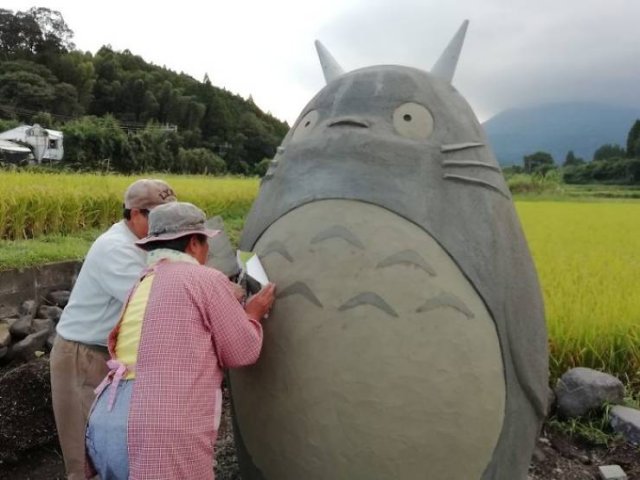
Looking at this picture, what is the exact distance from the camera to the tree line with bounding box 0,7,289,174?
35969mm

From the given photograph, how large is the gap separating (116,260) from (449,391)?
1.32m

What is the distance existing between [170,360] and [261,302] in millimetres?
372

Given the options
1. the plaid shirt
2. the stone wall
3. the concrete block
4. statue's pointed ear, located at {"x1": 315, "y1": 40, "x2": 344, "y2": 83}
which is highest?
statue's pointed ear, located at {"x1": 315, "y1": 40, "x2": 344, "y2": 83}

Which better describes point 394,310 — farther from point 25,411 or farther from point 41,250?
point 41,250

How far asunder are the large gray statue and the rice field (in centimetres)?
220

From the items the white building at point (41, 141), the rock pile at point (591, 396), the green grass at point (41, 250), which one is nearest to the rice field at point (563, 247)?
the green grass at point (41, 250)

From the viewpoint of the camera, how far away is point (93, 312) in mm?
2631

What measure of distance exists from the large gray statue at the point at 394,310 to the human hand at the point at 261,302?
0.04 metres

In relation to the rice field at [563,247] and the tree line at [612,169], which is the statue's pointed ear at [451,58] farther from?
the tree line at [612,169]

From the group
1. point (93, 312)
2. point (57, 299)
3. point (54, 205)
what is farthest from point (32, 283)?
point (93, 312)

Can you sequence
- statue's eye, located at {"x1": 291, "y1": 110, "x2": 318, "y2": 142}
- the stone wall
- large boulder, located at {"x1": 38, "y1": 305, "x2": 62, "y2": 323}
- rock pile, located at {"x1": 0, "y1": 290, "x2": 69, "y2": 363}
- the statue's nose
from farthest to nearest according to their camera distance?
large boulder, located at {"x1": 38, "y1": 305, "x2": 62, "y2": 323} → the stone wall → rock pile, located at {"x1": 0, "y1": 290, "x2": 69, "y2": 363} → statue's eye, located at {"x1": 291, "y1": 110, "x2": 318, "y2": 142} → the statue's nose

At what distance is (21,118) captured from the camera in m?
37.7

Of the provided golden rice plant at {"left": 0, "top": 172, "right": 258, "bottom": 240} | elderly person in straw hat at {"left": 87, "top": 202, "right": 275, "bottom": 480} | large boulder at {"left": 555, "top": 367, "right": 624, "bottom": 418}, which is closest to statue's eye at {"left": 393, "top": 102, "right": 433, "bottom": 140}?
elderly person in straw hat at {"left": 87, "top": 202, "right": 275, "bottom": 480}

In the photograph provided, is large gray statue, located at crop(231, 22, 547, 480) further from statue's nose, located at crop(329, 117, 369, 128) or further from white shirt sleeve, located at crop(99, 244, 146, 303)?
white shirt sleeve, located at crop(99, 244, 146, 303)
